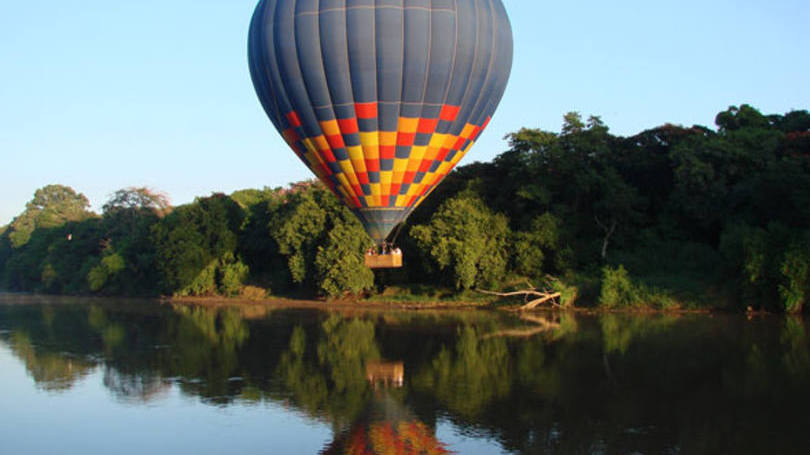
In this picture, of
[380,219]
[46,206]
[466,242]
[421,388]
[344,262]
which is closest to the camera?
[421,388]

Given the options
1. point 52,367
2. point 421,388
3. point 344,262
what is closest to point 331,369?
point 421,388

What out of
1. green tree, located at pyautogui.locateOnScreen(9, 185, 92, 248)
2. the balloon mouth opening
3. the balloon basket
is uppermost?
green tree, located at pyautogui.locateOnScreen(9, 185, 92, 248)

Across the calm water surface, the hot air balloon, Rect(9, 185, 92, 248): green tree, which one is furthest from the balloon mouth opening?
Rect(9, 185, 92, 248): green tree

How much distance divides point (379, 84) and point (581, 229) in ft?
58.9

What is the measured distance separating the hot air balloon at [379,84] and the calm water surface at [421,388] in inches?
176

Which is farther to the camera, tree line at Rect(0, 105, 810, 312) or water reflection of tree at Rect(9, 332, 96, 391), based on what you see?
tree line at Rect(0, 105, 810, 312)

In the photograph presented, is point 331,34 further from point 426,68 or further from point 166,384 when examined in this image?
point 166,384

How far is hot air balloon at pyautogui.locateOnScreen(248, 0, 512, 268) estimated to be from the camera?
17.2 meters

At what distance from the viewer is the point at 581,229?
3309 centimetres

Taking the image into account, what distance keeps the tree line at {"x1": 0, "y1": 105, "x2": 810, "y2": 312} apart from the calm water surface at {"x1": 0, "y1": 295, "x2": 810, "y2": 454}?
2.51 meters

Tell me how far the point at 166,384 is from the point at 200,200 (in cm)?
2612

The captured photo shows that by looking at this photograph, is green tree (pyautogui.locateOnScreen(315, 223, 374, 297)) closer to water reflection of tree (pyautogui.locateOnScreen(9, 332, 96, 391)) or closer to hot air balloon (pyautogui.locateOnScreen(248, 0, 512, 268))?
water reflection of tree (pyautogui.locateOnScreen(9, 332, 96, 391))

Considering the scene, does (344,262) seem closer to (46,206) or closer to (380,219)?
(380,219)

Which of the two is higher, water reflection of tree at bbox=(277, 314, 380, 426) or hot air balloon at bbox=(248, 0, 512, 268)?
hot air balloon at bbox=(248, 0, 512, 268)
